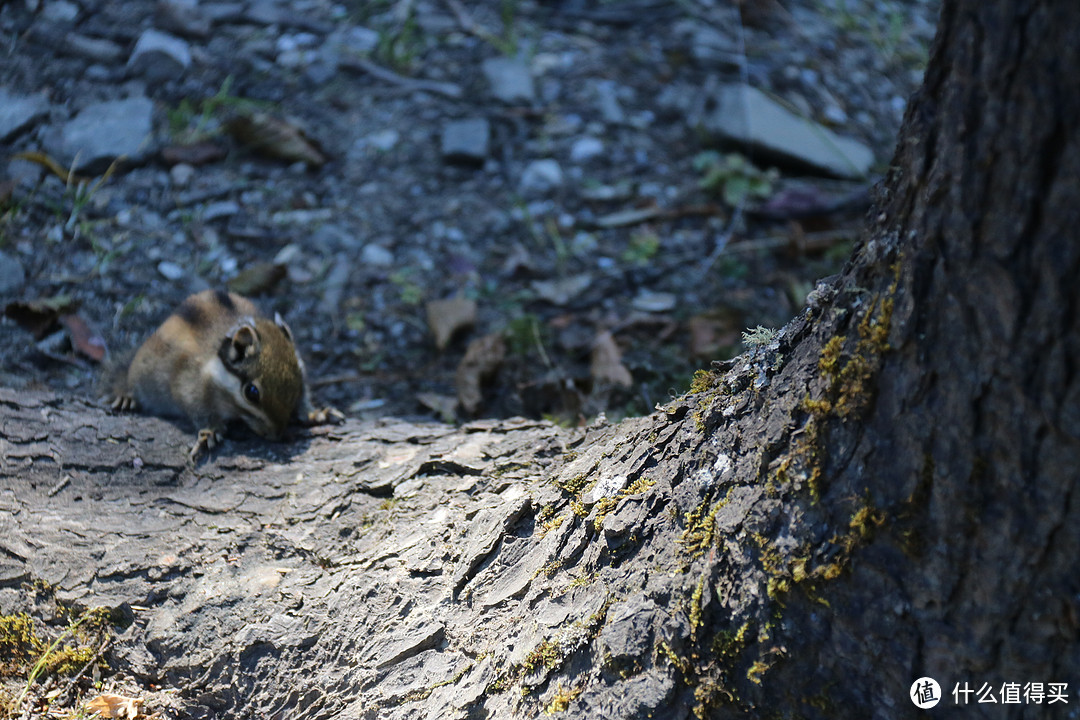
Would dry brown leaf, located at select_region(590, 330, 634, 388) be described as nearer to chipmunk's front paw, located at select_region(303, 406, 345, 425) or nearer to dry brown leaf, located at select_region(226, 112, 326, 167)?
chipmunk's front paw, located at select_region(303, 406, 345, 425)

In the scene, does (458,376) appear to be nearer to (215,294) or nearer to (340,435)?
(340,435)

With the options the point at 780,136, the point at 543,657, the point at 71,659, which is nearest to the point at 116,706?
the point at 71,659

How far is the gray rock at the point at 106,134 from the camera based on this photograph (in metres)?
4.85

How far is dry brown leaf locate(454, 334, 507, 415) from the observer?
4.01 metres

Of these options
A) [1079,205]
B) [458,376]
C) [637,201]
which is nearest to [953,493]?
[1079,205]

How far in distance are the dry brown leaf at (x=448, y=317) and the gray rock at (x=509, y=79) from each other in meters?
1.87

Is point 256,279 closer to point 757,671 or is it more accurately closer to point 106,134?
point 106,134

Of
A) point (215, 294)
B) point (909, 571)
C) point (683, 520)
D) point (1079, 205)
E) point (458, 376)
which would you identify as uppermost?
point (1079, 205)

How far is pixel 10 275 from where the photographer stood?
423 centimetres

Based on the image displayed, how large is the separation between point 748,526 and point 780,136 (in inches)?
165

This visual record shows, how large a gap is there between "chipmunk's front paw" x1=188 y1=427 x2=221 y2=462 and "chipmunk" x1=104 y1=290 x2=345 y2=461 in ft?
0.49

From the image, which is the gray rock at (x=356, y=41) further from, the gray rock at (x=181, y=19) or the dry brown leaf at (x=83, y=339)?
the dry brown leaf at (x=83, y=339)

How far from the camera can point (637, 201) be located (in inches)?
206

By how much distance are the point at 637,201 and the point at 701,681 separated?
388 cm
